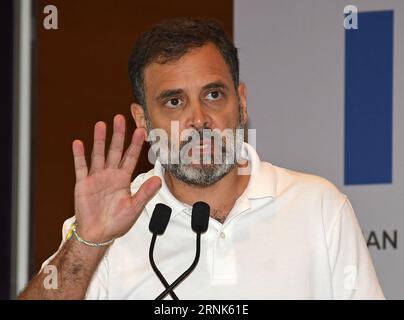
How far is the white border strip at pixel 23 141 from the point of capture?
331 cm

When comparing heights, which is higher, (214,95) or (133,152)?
(214,95)

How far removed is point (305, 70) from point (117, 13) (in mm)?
751

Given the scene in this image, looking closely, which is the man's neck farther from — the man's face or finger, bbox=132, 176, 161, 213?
finger, bbox=132, 176, 161, 213

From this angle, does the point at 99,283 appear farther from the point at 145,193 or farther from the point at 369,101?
the point at 369,101

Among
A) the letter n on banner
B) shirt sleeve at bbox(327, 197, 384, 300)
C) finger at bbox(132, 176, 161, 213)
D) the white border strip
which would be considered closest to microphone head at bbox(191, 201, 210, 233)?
finger at bbox(132, 176, 161, 213)

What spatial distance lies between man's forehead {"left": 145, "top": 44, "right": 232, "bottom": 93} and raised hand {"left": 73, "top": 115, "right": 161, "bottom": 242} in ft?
0.99

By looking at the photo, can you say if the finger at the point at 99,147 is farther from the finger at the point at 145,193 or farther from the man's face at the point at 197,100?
the man's face at the point at 197,100

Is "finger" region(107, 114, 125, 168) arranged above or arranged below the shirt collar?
above

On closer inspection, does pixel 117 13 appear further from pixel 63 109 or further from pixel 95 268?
pixel 95 268

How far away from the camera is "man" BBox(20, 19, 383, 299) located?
2074 mm

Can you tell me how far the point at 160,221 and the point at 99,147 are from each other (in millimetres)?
248

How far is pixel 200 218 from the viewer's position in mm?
1937

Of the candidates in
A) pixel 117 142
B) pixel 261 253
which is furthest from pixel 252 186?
pixel 117 142

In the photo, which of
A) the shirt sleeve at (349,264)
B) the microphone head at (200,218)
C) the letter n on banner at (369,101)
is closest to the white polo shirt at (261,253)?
the shirt sleeve at (349,264)
